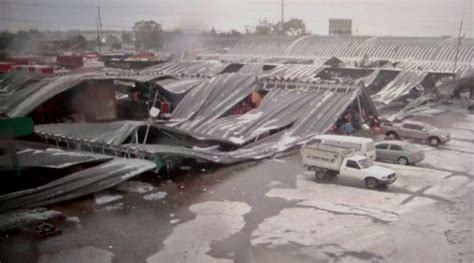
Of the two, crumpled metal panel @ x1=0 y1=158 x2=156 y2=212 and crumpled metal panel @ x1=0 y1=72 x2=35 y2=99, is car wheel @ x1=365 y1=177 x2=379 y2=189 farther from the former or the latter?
crumpled metal panel @ x1=0 y1=72 x2=35 y2=99

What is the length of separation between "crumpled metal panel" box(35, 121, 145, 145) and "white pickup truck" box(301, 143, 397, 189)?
232 inches

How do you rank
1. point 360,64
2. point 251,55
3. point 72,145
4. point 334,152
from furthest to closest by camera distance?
point 251,55 < point 360,64 < point 72,145 < point 334,152

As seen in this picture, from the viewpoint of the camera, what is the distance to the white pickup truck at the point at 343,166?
13.9m

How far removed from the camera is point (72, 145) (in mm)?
16141

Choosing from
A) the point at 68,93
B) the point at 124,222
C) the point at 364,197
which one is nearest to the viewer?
the point at 124,222

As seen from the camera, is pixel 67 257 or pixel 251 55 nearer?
pixel 67 257

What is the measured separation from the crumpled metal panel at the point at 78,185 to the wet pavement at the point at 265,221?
1.12 ft

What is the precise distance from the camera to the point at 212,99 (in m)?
22.4

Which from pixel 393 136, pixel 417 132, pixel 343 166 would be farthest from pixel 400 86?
pixel 343 166

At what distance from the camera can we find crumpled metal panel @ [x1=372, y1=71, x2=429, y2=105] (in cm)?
2778

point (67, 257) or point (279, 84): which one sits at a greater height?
point (279, 84)

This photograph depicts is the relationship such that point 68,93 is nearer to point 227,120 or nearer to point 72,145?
point 72,145

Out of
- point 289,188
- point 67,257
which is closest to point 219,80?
point 289,188

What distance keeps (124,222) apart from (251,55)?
3588 cm
